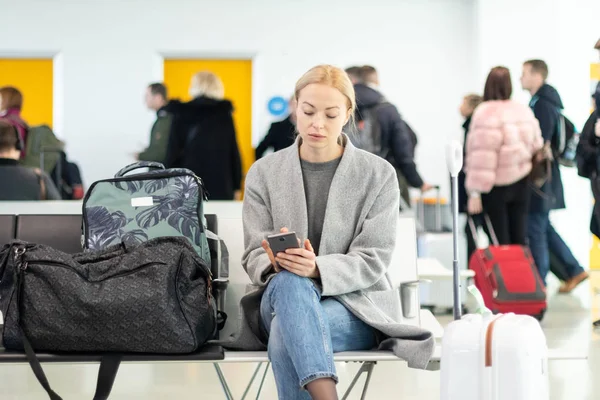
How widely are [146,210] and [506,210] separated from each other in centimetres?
350

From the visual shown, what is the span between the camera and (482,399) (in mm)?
2492

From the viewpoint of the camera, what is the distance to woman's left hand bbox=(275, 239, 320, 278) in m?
2.78

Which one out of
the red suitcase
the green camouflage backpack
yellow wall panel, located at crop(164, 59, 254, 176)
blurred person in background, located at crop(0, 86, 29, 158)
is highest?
yellow wall panel, located at crop(164, 59, 254, 176)

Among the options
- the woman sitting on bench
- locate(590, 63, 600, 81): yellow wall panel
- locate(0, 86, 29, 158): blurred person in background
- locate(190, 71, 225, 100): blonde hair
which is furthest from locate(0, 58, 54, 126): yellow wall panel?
the woman sitting on bench

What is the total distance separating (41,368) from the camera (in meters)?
2.75

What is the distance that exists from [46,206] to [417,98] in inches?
285

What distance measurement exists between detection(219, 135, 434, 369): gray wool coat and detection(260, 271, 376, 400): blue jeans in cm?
7

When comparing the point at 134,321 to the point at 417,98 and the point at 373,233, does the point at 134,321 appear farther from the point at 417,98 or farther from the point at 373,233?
the point at 417,98

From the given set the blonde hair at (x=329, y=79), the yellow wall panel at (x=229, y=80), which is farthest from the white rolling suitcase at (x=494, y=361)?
the yellow wall panel at (x=229, y=80)

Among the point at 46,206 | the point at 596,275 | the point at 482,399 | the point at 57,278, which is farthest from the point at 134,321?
the point at 596,275

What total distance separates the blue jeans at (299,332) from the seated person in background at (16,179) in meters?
2.41

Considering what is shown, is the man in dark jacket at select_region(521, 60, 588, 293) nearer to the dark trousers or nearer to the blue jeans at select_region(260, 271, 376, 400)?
the dark trousers

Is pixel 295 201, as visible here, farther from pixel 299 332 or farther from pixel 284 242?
pixel 299 332

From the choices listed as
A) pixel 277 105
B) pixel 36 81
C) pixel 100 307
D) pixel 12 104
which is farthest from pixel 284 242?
pixel 36 81
